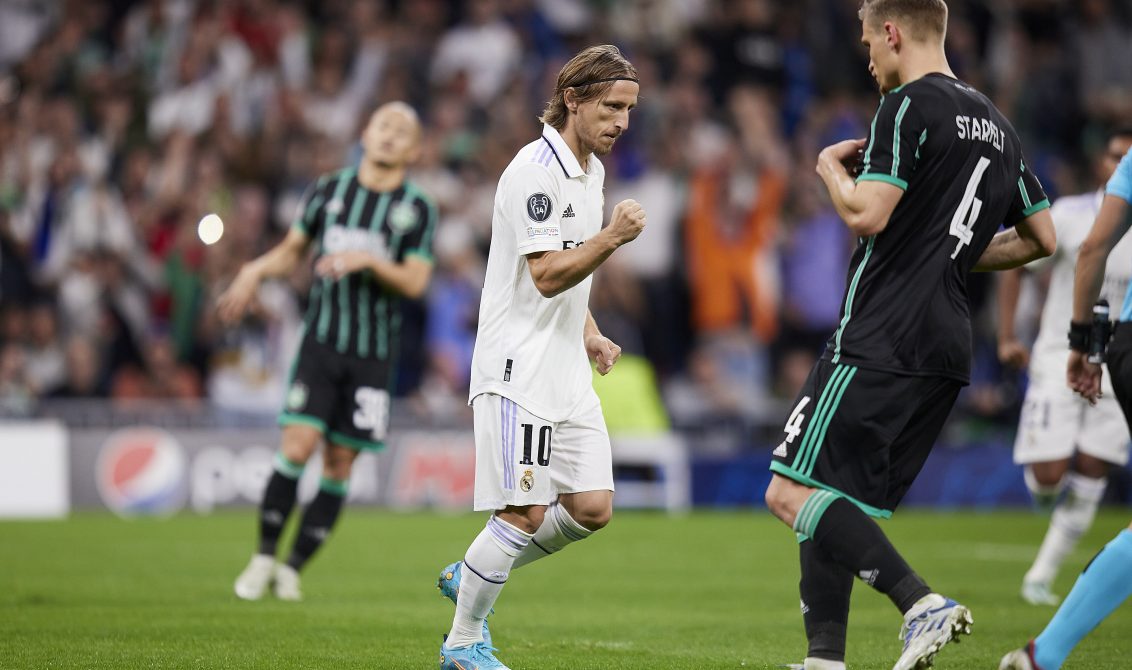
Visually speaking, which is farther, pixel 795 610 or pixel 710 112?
pixel 710 112

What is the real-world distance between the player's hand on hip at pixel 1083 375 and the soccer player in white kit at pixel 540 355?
1854 millimetres

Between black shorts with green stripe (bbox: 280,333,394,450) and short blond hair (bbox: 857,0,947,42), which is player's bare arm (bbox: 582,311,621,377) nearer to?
short blond hair (bbox: 857,0,947,42)

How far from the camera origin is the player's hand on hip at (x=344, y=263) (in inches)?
361

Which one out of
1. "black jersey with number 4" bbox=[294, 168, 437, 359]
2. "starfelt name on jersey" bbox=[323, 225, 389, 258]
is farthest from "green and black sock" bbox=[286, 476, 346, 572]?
"starfelt name on jersey" bbox=[323, 225, 389, 258]

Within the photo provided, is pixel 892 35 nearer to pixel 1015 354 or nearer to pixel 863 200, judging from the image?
pixel 863 200

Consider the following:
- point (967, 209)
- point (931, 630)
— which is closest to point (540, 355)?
point (967, 209)

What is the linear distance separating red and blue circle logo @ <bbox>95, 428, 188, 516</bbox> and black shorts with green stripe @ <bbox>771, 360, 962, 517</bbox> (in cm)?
1208

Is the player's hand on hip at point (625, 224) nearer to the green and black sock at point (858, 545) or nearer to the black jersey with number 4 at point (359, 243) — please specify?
the green and black sock at point (858, 545)

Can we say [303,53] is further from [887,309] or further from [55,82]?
[887,309]

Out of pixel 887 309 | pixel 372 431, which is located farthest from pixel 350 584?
pixel 887 309

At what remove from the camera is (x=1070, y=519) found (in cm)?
980

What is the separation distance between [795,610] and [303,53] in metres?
13.6

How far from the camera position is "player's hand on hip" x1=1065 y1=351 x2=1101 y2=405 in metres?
6.05

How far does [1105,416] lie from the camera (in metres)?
9.73
